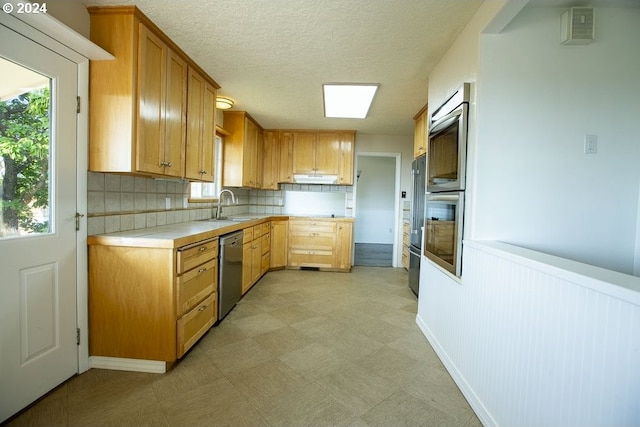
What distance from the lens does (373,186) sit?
7.91 meters

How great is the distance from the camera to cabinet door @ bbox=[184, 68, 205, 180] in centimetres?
246

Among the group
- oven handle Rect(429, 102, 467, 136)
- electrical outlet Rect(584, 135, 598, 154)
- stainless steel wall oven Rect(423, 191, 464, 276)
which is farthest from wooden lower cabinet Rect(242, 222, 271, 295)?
electrical outlet Rect(584, 135, 598, 154)

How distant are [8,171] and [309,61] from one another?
211 cm

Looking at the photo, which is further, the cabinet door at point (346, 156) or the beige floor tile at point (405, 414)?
the cabinet door at point (346, 156)

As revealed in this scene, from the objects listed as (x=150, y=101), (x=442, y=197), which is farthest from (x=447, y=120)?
(x=150, y=101)

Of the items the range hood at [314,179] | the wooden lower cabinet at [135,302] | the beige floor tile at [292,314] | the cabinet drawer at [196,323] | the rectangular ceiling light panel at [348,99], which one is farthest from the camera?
the range hood at [314,179]

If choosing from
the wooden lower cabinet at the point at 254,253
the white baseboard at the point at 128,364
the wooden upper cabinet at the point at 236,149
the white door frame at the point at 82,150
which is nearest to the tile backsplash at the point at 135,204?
the white door frame at the point at 82,150

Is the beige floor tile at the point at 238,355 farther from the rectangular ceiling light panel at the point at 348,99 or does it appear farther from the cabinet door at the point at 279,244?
the rectangular ceiling light panel at the point at 348,99

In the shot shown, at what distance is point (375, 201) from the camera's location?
7891 millimetres

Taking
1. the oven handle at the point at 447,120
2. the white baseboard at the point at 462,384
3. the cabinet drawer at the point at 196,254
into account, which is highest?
the oven handle at the point at 447,120

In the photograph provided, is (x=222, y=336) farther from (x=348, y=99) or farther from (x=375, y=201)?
(x=375, y=201)

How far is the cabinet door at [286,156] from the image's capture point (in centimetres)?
483

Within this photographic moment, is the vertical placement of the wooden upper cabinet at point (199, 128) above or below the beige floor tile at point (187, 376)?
above

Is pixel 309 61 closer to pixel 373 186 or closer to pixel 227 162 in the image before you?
pixel 227 162
